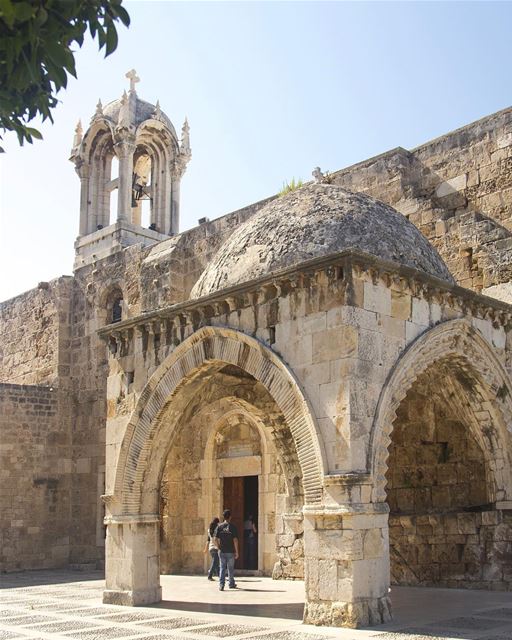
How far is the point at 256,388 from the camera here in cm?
1120

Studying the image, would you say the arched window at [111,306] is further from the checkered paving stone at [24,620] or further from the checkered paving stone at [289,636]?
the checkered paving stone at [289,636]

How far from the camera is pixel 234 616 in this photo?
339 inches

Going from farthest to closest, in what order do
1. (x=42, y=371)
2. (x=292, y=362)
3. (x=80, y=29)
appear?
(x=42, y=371) < (x=292, y=362) < (x=80, y=29)

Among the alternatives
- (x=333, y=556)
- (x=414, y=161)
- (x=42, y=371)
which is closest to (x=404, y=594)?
(x=333, y=556)

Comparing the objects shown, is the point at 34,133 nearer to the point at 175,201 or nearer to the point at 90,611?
the point at 90,611

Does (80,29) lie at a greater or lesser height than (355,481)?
greater

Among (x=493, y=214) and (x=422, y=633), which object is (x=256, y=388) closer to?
(x=493, y=214)

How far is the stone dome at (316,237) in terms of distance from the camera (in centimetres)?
903

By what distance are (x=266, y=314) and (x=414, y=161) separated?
513cm

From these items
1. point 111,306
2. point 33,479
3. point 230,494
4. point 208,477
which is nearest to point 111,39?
point 230,494

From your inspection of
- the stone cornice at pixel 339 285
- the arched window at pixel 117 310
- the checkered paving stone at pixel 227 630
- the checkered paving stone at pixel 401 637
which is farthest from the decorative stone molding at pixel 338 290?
the arched window at pixel 117 310

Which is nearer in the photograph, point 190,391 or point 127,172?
point 190,391

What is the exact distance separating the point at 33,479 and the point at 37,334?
12.3ft

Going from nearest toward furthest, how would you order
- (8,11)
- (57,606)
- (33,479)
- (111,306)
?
1. (8,11)
2. (57,606)
3. (33,479)
4. (111,306)
